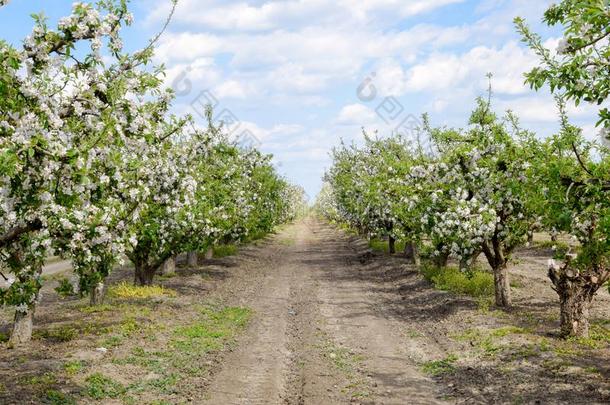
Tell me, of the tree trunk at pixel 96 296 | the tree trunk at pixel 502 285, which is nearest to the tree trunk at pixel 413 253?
the tree trunk at pixel 502 285

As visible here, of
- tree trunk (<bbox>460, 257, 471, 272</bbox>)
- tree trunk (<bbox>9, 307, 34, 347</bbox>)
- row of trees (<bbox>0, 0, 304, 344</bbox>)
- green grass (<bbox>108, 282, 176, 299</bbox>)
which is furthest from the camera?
green grass (<bbox>108, 282, 176, 299</bbox>)

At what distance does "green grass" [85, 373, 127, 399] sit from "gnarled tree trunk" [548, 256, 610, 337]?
41.3 ft

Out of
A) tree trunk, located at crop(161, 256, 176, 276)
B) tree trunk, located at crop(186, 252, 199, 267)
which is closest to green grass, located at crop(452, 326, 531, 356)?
tree trunk, located at crop(161, 256, 176, 276)

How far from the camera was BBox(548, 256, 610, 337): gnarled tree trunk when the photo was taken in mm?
17516

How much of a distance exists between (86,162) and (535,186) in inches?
405

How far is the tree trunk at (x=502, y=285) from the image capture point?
2266cm

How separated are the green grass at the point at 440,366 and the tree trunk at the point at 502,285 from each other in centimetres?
675

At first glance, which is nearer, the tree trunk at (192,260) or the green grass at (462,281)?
the green grass at (462,281)

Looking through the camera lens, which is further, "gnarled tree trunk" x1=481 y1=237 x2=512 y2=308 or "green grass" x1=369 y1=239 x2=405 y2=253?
"green grass" x1=369 y1=239 x2=405 y2=253

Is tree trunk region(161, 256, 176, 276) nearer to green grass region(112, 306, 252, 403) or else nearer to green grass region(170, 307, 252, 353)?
green grass region(170, 307, 252, 353)

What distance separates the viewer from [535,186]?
47.2ft

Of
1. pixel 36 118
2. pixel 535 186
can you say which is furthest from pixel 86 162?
pixel 535 186

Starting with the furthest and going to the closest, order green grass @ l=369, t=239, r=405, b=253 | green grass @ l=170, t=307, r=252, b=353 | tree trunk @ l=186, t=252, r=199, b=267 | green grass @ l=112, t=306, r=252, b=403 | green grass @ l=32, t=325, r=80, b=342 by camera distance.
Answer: green grass @ l=369, t=239, r=405, b=253
tree trunk @ l=186, t=252, r=199, b=267
green grass @ l=32, t=325, r=80, b=342
green grass @ l=170, t=307, r=252, b=353
green grass @ l=112, t=306, r=252, b=403

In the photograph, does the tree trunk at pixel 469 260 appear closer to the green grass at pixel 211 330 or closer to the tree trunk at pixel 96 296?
the green grass at pixel 211 330
